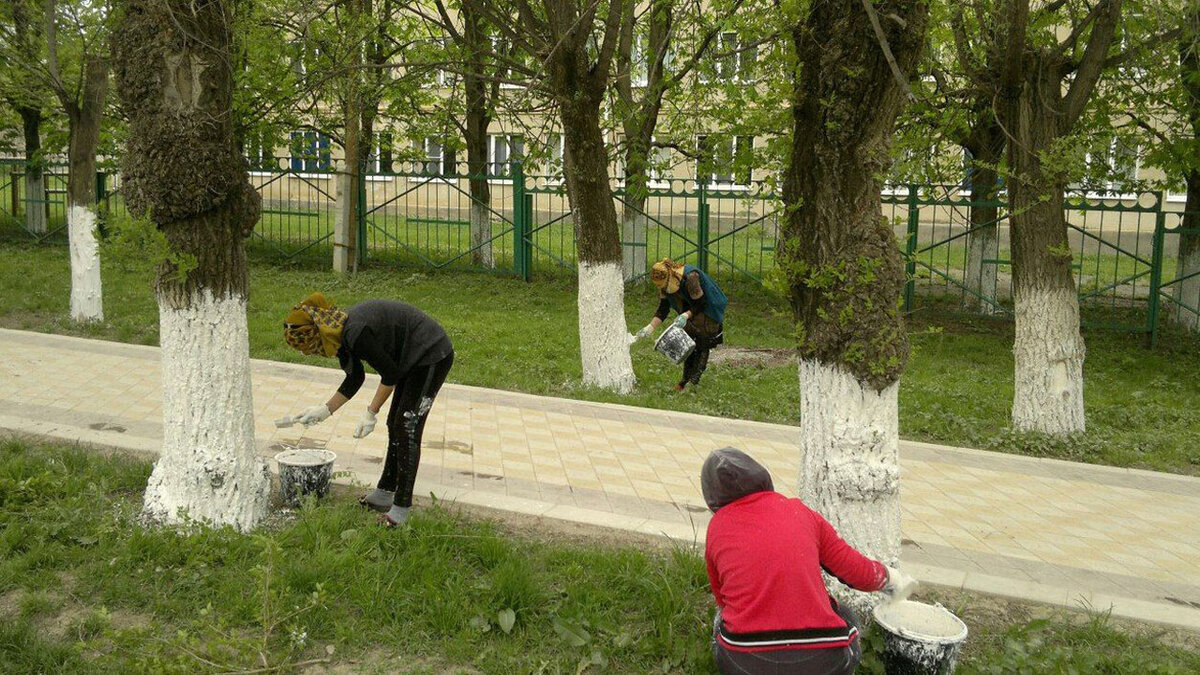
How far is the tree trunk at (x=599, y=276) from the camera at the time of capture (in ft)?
30.3

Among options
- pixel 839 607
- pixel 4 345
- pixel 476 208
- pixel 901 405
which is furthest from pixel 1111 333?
pixel 4 345

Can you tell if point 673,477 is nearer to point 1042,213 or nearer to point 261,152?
point 1042,213

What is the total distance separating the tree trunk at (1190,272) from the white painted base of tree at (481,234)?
1004 centimetres

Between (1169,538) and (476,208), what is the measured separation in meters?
13.0

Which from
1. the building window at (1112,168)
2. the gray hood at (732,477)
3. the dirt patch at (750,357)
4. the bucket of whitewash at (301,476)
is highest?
the building window at (1112,168)

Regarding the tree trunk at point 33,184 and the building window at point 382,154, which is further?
the tree trunk at point 33,184

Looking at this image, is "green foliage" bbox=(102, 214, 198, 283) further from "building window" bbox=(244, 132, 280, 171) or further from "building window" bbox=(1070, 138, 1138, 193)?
"building window" bbox=(244, 132, 280, 171)

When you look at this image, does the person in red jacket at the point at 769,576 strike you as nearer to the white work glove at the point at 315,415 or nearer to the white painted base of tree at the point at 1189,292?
the white work glove at the point at 315,415

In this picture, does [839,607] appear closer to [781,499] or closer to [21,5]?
[781,499]

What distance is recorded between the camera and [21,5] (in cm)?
1161

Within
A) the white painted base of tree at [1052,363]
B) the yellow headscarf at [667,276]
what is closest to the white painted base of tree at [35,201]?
the yellow headscarf at [667,276]

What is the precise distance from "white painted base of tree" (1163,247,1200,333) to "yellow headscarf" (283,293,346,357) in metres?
12.5

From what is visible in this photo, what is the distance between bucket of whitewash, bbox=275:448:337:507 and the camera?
18.2 ft

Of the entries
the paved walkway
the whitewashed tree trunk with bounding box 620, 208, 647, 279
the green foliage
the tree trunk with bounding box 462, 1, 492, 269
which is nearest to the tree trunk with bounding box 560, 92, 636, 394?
the paved walkway
